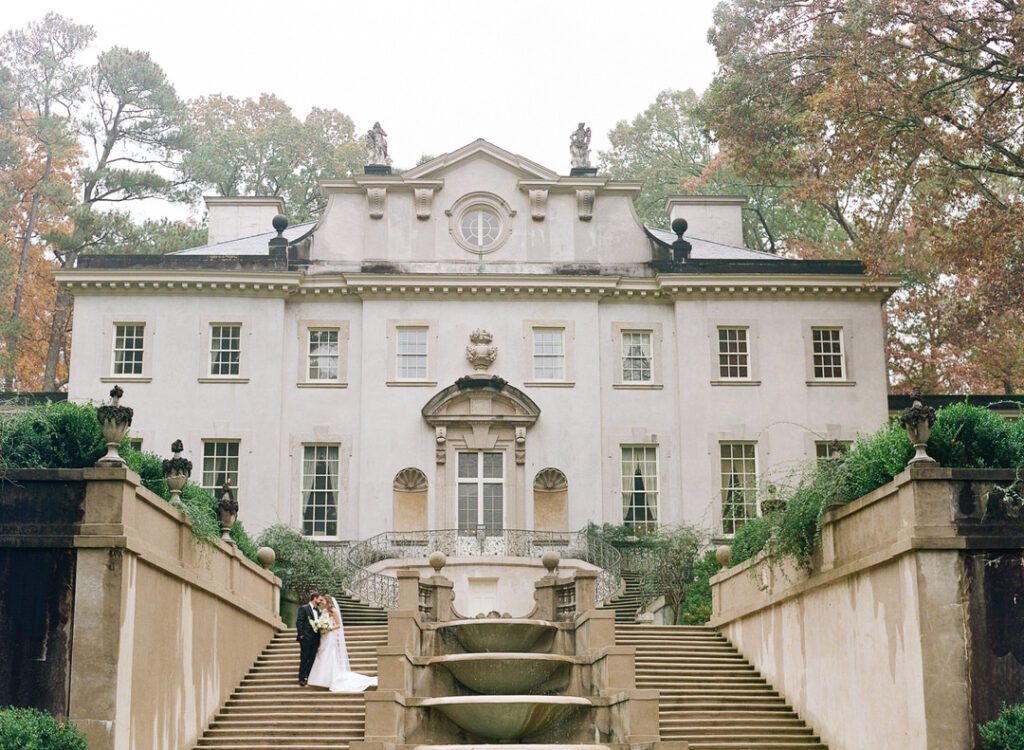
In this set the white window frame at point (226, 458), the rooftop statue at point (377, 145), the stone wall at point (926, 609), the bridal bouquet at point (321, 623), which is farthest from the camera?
the rooftop statue at point (377, 145)

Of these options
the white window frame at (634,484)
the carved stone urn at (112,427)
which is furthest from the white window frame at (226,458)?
the carved stone urn at (112,427)

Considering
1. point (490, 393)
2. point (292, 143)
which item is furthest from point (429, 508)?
point (292, 143)

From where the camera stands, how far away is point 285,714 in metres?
19.5

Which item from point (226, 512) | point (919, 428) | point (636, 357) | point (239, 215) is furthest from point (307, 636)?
point (239, 215)

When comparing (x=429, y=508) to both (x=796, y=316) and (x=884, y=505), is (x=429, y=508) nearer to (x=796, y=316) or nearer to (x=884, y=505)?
(x=796, y=316)

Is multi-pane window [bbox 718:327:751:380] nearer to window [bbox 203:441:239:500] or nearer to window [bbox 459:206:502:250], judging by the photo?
window [bbox 459:206:502:250]

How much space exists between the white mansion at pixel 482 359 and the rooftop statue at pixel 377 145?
155 centimetres

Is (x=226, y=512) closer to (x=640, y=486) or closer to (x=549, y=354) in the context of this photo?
(x=549, y=354)

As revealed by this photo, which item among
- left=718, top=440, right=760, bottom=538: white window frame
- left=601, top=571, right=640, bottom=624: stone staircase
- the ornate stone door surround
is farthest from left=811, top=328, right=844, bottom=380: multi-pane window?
left=601, top=571, right=640, bottom=624: stone staircase

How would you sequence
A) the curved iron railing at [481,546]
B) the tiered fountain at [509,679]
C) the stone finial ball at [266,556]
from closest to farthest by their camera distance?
the tiered fountain at [509,679]
the stone finial ball at [266,556]
the curved iron railing at [481,546]

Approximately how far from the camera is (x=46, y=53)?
46.4 m

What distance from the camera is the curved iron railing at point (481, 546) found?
31.6m

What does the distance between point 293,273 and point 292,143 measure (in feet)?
65.1

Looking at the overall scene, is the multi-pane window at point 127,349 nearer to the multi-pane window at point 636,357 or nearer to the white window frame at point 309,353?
the white window frame at point 309,353
